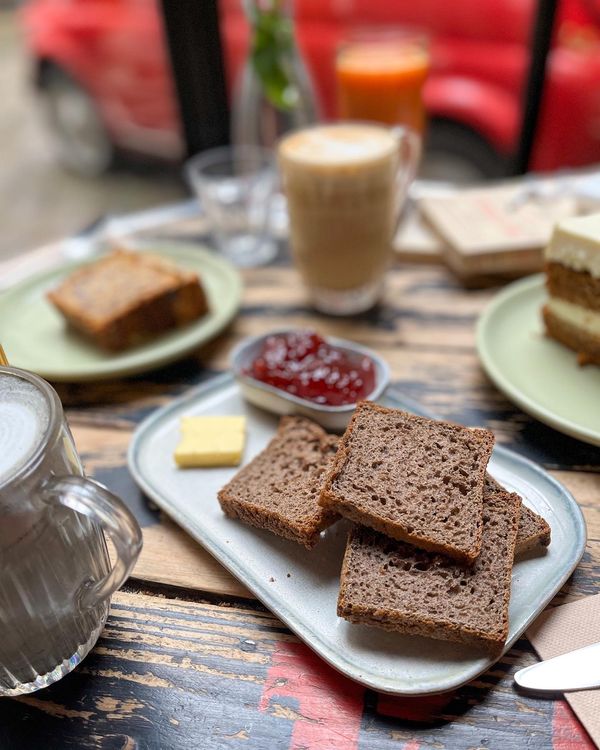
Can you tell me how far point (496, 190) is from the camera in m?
2.19

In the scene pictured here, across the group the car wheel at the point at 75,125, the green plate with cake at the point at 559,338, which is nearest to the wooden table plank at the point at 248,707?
the green plate with cake at the point at 559,338

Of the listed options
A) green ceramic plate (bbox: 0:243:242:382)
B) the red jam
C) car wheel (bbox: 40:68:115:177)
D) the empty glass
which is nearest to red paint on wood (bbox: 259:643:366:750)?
the red jam

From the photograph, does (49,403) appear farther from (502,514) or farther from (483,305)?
(483,305)

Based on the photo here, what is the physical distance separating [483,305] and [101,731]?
4.52 feet

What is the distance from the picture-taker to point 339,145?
1719 mm

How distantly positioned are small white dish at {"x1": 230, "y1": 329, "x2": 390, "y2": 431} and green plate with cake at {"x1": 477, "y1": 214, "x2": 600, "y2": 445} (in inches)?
10.1

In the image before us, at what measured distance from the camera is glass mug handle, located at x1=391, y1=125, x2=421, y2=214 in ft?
5.92

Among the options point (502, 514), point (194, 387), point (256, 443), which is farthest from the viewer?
point (194, 387)

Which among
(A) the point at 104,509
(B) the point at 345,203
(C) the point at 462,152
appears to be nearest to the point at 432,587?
(A) the point at 104,509

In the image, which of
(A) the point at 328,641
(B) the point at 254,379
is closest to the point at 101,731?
(A) the point at 328,641

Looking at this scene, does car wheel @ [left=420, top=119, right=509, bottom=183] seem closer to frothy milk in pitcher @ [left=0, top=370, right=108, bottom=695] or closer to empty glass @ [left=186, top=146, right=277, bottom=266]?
empty glass @ [left=186, top=146, right=277, bottom=266]

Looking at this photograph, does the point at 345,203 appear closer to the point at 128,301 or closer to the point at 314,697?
the point at 128,301

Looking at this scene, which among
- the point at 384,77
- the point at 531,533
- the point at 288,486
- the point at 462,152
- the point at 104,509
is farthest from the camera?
the point at 462,152

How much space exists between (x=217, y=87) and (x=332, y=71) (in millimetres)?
996
